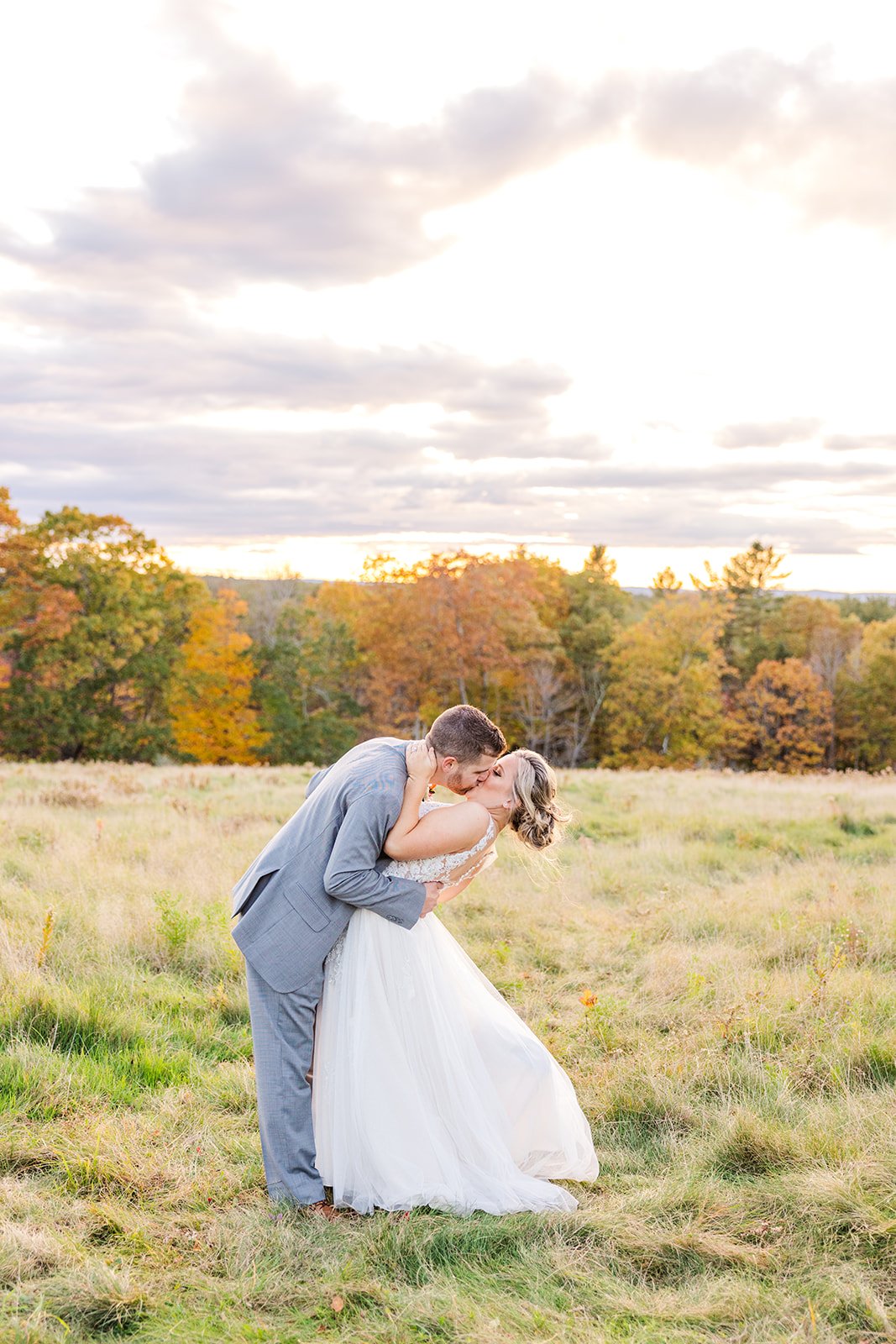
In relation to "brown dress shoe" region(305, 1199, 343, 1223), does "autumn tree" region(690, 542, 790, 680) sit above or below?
above

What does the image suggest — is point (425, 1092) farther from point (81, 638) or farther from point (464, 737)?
point (81, 638)

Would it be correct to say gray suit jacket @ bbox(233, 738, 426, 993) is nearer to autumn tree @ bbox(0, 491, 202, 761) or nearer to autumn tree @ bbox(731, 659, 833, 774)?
autumn tree @ bbox(0, 491, 202, 761)

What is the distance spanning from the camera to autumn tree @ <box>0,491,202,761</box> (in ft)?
109

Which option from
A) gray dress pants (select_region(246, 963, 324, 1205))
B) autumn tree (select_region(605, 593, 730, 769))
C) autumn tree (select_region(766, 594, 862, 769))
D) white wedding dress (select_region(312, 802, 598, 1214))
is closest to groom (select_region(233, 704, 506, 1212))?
gray dress pants (select_region(246, 963, 324, 1205))

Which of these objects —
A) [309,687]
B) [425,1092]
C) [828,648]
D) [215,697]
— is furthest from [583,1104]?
[828,648]

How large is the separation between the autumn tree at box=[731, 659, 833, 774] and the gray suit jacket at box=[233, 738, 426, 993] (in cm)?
4425

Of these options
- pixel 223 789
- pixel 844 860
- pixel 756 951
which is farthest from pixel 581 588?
pixel 756 951

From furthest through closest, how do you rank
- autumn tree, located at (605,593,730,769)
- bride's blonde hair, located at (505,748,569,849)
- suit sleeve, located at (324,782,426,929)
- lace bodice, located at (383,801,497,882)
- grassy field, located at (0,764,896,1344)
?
autumn tree, located at (605,593,730,769), bride's blonde hair, located at (505,748,569,849), lace bodice, located at (383,801,497,882), suit sleeve, located at (324,782,426,929), grassy field, located at (0,764,896,1344)

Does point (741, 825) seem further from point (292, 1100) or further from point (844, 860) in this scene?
point (292, 1100)

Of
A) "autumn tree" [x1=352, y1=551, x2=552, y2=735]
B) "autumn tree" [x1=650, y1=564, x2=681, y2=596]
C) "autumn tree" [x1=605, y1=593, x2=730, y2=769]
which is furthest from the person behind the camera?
"autumn tree" [x1=650, y1=564, x2=681, y2=596]

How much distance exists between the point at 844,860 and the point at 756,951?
3.77 m

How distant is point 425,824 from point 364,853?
0.29 metres

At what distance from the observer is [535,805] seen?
427 cm

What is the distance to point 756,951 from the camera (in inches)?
269
